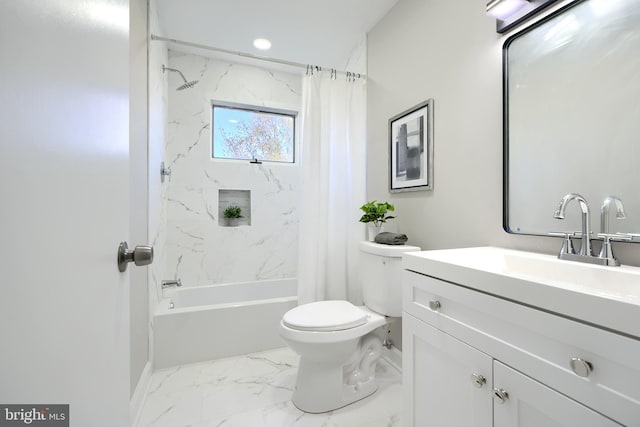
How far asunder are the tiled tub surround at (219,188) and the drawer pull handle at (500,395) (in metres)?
2.46

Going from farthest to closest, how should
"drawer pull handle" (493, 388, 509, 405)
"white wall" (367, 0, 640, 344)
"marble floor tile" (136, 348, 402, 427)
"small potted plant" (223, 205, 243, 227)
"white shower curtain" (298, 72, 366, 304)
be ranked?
A: "small potted plant" (223, 205, 243, 227), "white shower curtain" (298, 72, 366, 304), "marble floor tile" (136, 348, 402, 427), "white wall" (367, 0, 640, 344), "drawer pull handle" (493, 388, 509, 405)

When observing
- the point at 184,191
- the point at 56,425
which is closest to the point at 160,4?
the point at 184,191

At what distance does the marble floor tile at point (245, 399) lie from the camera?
1450mm

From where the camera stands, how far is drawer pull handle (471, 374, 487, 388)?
84cm

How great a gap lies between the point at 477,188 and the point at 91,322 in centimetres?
154

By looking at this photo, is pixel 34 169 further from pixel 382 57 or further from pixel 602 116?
pixel 382 57

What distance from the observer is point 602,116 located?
38.6 inches

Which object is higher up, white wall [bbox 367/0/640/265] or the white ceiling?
the white ceiling

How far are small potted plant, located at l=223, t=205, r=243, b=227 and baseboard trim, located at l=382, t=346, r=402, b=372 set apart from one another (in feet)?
6.02

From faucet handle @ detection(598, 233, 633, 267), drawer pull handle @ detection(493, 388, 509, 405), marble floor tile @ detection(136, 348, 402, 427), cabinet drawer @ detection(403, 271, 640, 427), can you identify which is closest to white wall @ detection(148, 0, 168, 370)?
marble floor tile @ detection(136, 348, 402, 427)

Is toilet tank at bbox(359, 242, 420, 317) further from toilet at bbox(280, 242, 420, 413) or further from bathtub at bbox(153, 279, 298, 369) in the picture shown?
bathtub at bbox(153, 279, 298, 369)

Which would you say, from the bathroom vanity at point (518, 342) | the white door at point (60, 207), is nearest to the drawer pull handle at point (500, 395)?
the bathroom vanity at point (518, 342)

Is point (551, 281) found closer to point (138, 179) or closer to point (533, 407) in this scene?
point (533, 407)

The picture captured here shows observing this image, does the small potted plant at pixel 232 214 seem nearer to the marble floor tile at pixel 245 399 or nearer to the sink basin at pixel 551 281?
the marble floor tile at pixel 245 399
